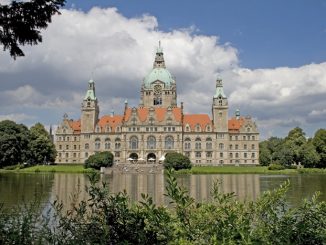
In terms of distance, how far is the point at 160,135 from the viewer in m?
96.9

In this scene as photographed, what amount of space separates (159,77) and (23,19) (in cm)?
10354

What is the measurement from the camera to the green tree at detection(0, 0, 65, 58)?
219 inches

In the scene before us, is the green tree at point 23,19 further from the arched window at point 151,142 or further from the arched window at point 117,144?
the arched window at point 117,144

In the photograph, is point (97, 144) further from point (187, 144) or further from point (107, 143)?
point (187, 144)

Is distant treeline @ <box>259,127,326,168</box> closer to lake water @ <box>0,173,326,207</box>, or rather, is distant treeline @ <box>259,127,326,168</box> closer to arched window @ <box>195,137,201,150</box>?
arched window @ <box>195,137,201,150</box>

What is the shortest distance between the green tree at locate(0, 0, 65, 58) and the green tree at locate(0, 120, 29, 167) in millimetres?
69031

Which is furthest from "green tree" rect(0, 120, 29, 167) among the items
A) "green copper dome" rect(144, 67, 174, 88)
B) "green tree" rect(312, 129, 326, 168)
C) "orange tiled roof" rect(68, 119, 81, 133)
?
"green tree" rect(312, 129, 326, 168)

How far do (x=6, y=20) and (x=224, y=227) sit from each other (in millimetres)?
3734

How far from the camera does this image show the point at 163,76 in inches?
4296

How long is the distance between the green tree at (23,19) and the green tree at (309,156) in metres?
78.5

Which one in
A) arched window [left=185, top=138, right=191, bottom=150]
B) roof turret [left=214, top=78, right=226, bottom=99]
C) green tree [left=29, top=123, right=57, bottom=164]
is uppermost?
roof turret [left=214, top=78, right=226, bottom=99]

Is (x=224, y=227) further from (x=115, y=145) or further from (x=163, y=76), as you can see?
(x=163, y=76)

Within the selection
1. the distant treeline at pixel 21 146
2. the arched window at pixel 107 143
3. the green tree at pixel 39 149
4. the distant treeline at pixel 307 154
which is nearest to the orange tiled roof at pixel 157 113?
the arched window at pixel 107 143

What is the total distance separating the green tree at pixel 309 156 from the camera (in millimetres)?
78438
